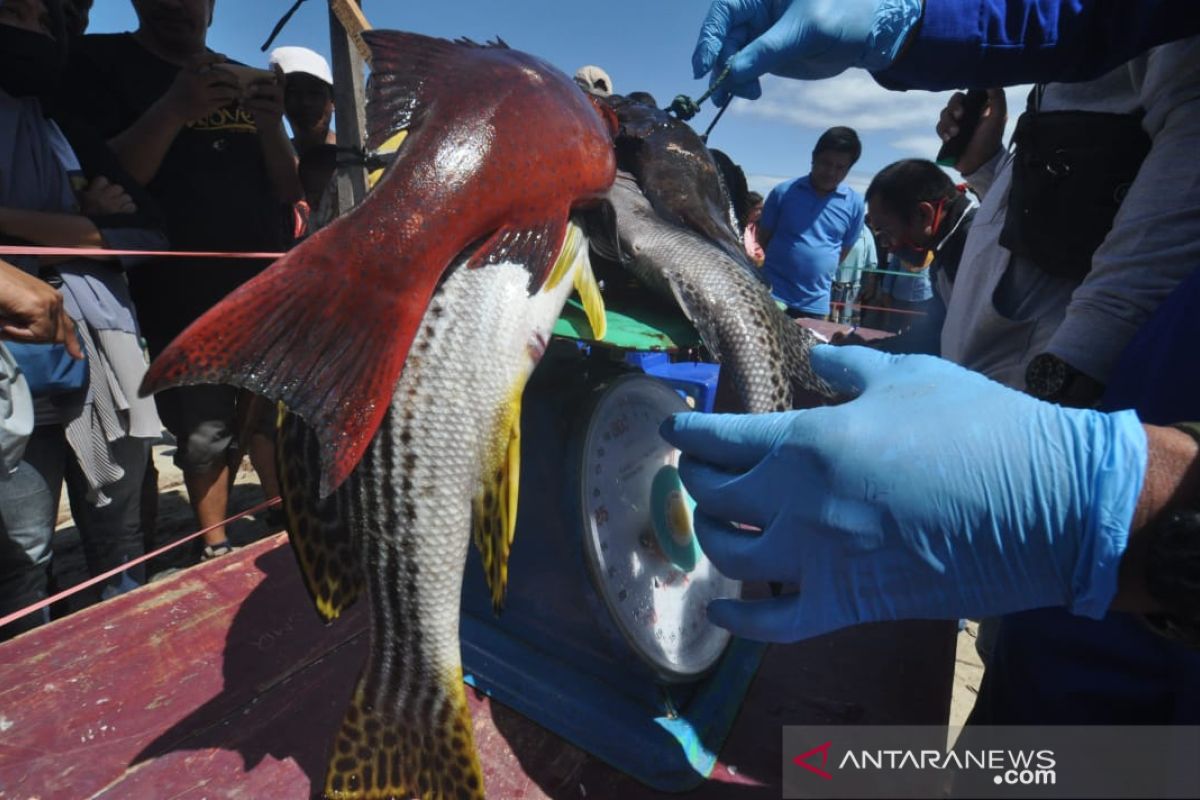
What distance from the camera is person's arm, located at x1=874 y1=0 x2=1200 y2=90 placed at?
3.29 feet

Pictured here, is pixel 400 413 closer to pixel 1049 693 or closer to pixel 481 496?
pixel 481 496

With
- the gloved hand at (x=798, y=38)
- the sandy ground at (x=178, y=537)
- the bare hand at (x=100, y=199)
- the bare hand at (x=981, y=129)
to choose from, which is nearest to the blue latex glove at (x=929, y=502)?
the gloved hand at (x=798, y=38)

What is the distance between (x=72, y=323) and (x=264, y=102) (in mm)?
1224

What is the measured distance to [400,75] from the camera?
954 millimetres

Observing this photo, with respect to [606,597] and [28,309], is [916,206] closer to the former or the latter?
[606,597]

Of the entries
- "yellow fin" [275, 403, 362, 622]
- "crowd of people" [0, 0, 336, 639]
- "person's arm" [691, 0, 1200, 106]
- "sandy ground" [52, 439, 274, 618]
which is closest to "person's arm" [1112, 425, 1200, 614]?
"person's arm" [691, 0, 1200, 106]

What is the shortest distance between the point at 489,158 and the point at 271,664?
1215mm

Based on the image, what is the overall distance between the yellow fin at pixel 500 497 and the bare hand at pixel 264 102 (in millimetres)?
2318

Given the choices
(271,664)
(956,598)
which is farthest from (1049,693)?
(271,664)

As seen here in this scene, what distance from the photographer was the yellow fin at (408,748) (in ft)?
3.13

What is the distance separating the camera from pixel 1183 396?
0.89 m

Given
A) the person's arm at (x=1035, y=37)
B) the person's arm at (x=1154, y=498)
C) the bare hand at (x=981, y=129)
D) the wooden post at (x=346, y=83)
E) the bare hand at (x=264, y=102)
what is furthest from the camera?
the wooden post at (x=346, y=83)

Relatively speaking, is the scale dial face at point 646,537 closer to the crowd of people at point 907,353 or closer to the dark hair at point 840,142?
the crowd of people at point 907,353

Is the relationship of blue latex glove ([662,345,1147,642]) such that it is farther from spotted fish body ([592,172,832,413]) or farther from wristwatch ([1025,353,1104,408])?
wristwatch ([1025,353,1104,408])
